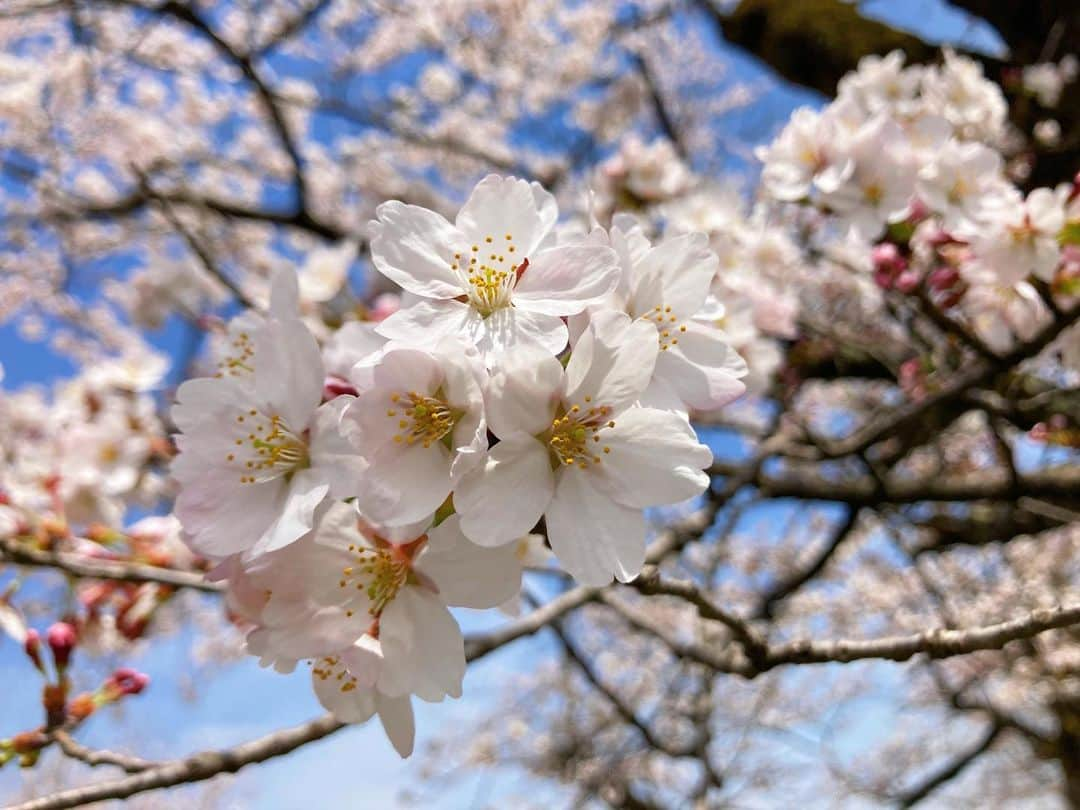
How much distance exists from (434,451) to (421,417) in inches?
1.3

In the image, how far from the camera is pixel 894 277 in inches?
62.5

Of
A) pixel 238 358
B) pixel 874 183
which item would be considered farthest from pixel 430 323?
pixel 874 183

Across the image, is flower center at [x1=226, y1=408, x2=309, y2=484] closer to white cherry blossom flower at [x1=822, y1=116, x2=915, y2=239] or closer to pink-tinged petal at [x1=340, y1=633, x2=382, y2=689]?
pink-tinged petal at [x1=340, y1=633, x2=382, y2=689]

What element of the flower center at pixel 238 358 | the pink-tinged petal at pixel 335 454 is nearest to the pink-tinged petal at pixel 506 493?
the pink-tinged petal at pixel 335 454

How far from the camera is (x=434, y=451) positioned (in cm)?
68

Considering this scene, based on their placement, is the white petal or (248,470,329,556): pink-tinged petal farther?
the white petal

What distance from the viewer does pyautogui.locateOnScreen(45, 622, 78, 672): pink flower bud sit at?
115 cm

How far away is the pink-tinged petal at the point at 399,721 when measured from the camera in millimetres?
767

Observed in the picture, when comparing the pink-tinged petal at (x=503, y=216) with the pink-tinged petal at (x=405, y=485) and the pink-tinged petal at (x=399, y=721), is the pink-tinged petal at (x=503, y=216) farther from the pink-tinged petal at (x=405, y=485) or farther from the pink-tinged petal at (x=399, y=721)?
the pink-tinged petal at (x=399, y=721)

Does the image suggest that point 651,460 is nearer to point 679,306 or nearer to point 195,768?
point 679,306

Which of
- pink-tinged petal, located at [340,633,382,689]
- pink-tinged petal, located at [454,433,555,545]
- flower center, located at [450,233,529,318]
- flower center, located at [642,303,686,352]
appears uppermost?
A: flower center, located at [450,233,529,318]

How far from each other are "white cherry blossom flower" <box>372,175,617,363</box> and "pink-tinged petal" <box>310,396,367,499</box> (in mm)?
100

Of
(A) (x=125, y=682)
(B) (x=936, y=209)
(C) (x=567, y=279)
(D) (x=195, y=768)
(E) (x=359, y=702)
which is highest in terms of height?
(C) (x=567, y=279)

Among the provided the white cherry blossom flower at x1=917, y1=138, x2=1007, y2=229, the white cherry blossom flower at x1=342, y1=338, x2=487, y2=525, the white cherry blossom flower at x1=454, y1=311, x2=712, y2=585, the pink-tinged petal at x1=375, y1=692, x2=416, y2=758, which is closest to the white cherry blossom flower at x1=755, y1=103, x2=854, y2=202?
the white cherry blossom flower at x1=917, y1=138, x2=1007, y2=229
